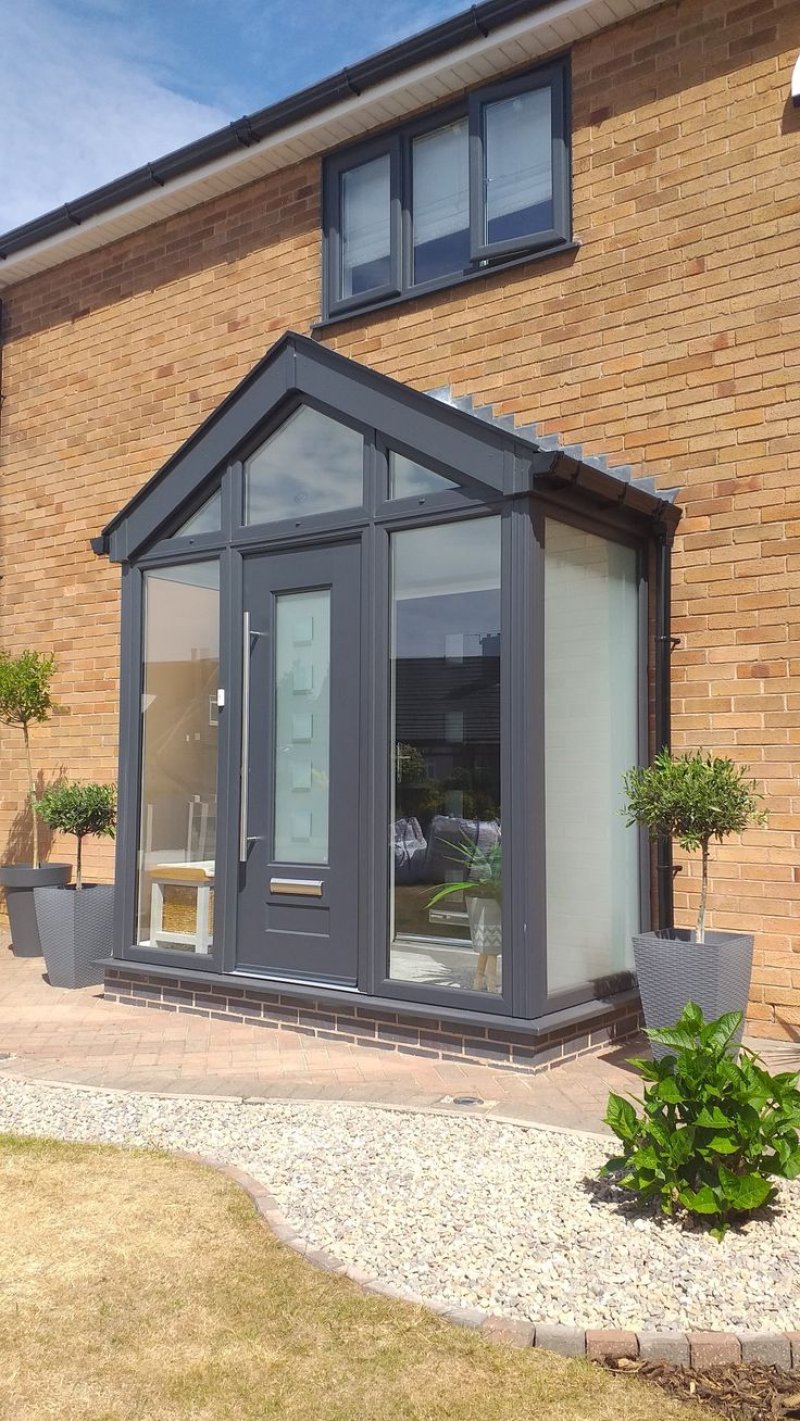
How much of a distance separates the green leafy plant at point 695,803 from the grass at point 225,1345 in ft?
9.88

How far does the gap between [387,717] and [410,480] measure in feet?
4.50

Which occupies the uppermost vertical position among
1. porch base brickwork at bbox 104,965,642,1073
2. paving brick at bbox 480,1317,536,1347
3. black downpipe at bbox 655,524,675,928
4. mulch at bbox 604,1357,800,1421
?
black downpipe at bbox 655,524,675,928

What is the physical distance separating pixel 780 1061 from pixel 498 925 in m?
1.63

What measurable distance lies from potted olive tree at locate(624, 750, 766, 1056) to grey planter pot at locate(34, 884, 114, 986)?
421 cm

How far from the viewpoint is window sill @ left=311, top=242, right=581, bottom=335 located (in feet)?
25.9

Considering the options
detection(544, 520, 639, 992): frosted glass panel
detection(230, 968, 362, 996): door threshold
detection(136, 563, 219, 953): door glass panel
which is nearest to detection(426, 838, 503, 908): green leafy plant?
detection(544, 520, 639, 992): frosted glass panel

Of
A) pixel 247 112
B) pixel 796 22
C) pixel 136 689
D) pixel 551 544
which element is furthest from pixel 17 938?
→ pixel 796 22

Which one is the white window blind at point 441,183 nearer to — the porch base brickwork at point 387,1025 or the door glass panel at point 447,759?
the door glass panel at point 447,759

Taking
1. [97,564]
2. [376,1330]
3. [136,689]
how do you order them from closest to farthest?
[376,1330] < [136,689] < [97,564]

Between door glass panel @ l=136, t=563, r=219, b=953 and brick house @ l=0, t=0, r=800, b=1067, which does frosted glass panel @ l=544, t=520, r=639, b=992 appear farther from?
door glass panel @ l=136, t=563, r=219, b=953

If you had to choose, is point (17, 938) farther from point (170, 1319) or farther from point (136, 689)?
point (170, 1319)

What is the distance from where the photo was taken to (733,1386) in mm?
2977

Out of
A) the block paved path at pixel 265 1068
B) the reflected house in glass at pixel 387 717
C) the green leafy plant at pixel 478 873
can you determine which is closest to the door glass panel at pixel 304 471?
the reflected house in glass at pixel 387 717

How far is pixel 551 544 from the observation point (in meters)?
6.37
